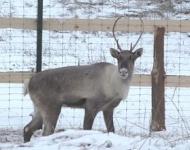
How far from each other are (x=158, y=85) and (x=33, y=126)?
1801mm

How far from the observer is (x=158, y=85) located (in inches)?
358

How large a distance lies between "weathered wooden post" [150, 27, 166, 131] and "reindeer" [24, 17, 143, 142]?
55cm

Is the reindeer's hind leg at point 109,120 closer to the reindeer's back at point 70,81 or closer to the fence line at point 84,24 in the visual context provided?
the reindeer's back at point 70,81

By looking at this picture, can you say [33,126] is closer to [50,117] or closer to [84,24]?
[50,117]

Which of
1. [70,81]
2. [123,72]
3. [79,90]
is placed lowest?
[79,90]

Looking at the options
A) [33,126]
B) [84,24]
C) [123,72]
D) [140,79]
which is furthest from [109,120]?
[84,24]

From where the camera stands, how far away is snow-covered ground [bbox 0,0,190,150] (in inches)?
242

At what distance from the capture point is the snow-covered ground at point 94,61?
615 cm

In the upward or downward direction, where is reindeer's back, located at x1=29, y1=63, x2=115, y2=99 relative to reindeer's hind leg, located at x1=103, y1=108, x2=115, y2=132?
upward

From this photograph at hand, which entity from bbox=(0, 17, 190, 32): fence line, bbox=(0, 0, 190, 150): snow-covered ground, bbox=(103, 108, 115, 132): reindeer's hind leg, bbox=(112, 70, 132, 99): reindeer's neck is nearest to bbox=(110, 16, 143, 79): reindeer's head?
bbox=(112, 70, 132, 99): reindeer's neck

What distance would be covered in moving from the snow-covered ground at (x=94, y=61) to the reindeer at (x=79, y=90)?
0.40m

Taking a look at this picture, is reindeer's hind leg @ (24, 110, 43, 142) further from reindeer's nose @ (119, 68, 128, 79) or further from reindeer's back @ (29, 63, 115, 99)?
reindeer's nose @ (119, 68, 128, 79)

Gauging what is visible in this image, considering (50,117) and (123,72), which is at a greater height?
(123,72)

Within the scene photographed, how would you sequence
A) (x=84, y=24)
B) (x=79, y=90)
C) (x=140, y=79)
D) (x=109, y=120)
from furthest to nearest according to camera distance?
(x=140, y=79)
(x=84, y=24)
(x=109, y=120)
(x=79, y=90)
